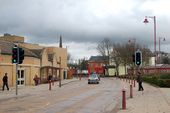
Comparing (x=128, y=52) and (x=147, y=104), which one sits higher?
(x=128, y=52)

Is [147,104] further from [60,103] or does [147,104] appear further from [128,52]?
[128,52]

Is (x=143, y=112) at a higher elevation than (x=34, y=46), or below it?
below

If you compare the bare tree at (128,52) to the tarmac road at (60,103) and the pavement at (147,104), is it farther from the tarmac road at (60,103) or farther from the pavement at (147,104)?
the pavement at (147,104)

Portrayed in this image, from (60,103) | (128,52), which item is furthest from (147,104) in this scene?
(128,52)

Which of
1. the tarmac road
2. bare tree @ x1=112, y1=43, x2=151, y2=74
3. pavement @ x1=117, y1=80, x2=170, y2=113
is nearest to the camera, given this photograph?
pavement @ x1=117, y1=80, x2=170, y2=113

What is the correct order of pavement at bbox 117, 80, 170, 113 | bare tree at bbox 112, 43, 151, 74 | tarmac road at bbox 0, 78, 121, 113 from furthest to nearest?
1. bare tree at bbox 112, 43, 151, 74
2. tarmac road at bbox 0, 78, 121, 113
3. pavement at bbox 117, 80, 170, 113

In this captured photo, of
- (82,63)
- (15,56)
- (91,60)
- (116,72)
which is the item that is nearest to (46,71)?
(15,56)

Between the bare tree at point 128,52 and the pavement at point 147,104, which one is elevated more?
the bare tree at point 128,52

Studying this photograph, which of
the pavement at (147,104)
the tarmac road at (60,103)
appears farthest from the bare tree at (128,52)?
the pavement at (147,104)

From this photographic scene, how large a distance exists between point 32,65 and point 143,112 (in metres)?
41.9

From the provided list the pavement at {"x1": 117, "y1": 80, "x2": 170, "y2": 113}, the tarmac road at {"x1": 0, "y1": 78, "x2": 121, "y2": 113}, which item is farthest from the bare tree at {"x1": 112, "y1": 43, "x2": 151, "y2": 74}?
the pavement at {"x1": 117, "y1": 80, "x2": 170, "y2": 113}

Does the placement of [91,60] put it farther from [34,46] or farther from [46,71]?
[46,71]

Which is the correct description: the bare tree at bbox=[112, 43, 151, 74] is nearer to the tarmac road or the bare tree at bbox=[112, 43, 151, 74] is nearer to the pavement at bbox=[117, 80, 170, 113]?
the tarmac road

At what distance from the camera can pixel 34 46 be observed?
85562mm
